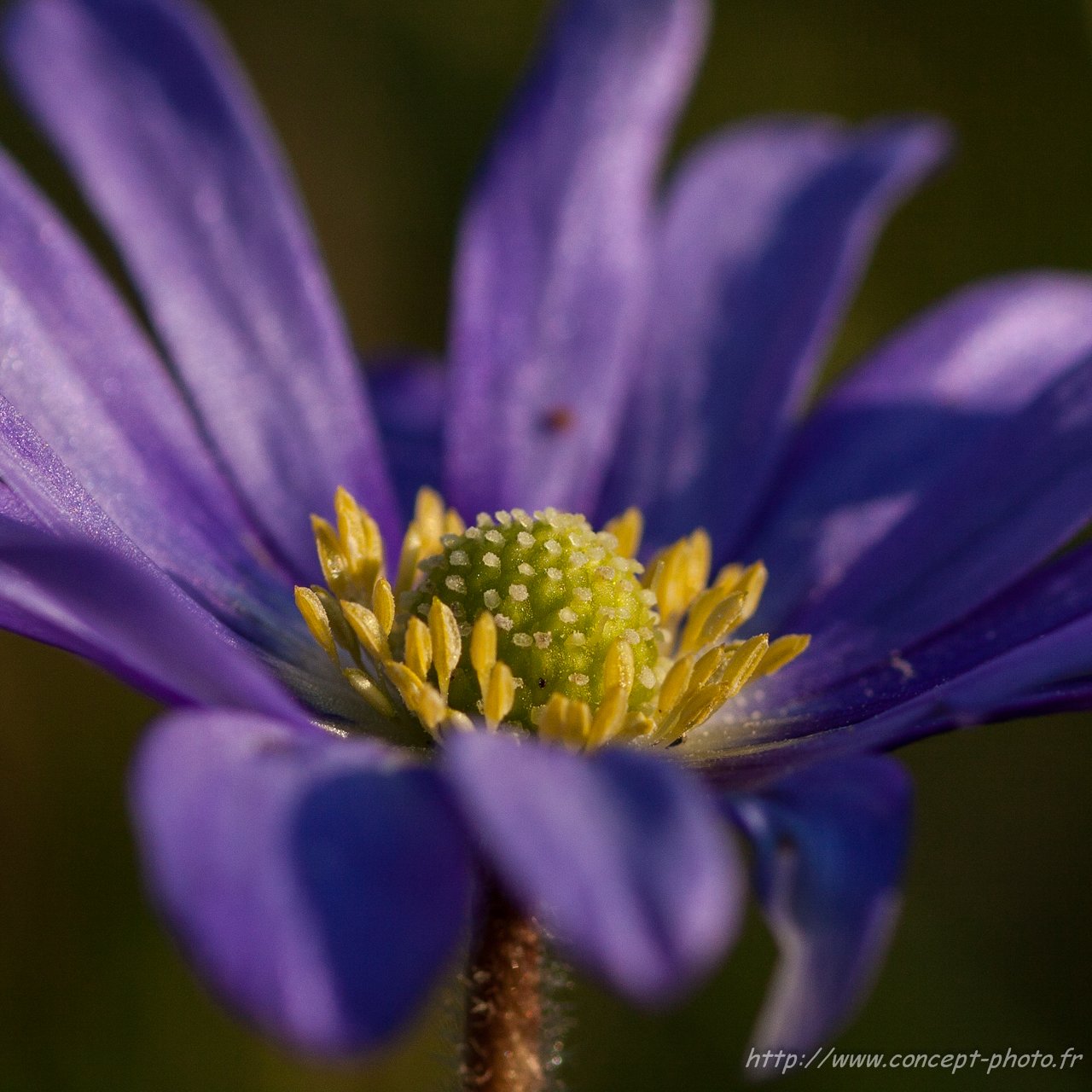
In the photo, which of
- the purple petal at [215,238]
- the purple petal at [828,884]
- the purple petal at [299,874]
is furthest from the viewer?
the purple petal at [215,238]

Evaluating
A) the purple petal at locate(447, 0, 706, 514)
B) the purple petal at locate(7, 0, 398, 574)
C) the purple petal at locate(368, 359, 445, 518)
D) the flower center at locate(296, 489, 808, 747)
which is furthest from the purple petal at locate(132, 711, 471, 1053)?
the purple petal at locate(368, 359, 445, 518)

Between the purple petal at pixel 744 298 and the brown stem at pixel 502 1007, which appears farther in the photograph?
the purple petal at pixel 744 298

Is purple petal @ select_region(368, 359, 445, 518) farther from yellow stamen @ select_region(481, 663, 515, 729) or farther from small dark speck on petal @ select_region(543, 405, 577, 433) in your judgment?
yellow stamen @ select_region(481, 663, 515, 729)

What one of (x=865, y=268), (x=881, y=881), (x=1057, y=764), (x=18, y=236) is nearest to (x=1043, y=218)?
(x=865, y=268)

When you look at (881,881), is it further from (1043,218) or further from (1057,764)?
(1043,218)

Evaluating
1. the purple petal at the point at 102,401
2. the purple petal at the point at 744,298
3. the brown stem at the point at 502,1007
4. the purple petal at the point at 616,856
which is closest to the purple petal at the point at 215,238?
the purple petal at the point at 102,401

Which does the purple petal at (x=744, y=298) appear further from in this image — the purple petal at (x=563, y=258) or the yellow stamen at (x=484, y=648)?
the yellow stamen at (x=484, y=648)

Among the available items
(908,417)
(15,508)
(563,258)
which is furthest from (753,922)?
(15,508)
